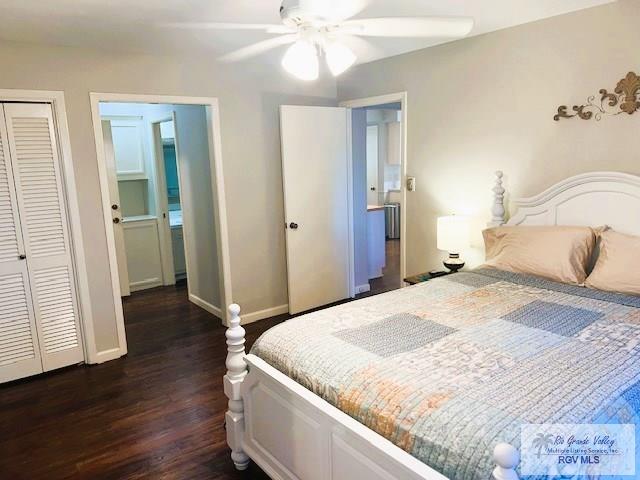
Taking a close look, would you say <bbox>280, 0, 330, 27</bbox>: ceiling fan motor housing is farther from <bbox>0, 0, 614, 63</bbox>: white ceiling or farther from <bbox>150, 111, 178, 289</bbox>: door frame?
<bbox>150, 111, 178, 289</bbox>: door frame

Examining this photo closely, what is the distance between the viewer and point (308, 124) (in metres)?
4.21

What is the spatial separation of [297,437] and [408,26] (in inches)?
78.2

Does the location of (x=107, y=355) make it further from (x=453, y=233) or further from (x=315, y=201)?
(x=453, y=233)

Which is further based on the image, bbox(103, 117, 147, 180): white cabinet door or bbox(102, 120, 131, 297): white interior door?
bbox(103, 117, 147, 180): white cabinet door

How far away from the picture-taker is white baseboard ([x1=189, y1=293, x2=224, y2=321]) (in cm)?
446

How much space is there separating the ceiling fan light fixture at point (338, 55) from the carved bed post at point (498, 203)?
1.52m

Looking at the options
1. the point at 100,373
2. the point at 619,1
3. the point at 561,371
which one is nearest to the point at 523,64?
the point at 619,1

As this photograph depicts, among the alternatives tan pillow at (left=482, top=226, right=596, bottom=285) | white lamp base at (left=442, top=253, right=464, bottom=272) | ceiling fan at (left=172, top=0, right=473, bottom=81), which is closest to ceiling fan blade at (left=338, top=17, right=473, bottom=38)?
ceiling fan at (left=172, top=0, right=473, bottom=81)

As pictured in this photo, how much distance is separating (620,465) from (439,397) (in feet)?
1.64

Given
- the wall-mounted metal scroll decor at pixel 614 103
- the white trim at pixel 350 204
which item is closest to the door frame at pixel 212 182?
→ the white trim at pixel 350 204

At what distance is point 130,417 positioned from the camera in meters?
2.79

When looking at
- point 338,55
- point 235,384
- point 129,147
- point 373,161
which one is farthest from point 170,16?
point 373,161

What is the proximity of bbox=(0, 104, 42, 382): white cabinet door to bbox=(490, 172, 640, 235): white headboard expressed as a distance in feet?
11.0

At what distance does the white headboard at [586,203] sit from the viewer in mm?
2650
